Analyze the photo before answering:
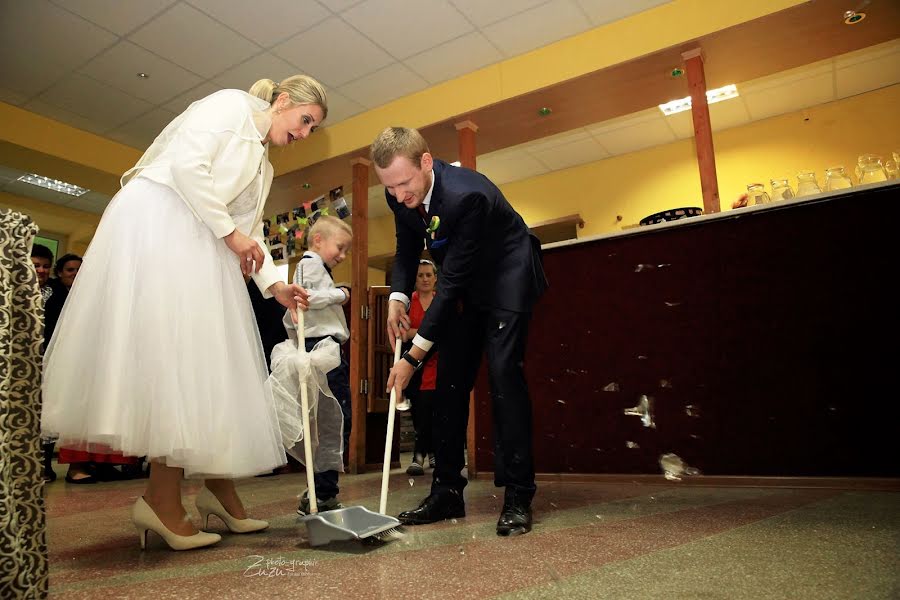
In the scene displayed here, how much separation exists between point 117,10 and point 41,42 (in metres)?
0.80

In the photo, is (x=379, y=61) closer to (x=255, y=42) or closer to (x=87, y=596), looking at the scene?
(x=255, y=42)

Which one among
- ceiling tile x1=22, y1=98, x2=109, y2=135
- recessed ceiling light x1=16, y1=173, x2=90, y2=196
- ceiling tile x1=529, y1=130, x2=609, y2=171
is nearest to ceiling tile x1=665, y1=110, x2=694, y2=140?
ceiling tile x1=529, y1=130, x2=609, y2=171

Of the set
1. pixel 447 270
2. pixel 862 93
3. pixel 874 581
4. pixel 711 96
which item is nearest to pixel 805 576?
pixel 874 581

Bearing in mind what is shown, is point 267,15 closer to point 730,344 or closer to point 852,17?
point 730,344

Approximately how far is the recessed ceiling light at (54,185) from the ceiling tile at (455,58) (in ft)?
15.2

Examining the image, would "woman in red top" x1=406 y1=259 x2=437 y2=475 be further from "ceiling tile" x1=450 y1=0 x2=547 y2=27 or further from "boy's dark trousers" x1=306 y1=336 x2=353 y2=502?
"ceiling tile" x1=450 y1=0 x2=547 y2=27

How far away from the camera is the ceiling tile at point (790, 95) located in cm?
474

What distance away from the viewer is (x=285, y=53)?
4027 millimetres

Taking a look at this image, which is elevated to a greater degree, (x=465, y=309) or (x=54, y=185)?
(x=54, y=185)

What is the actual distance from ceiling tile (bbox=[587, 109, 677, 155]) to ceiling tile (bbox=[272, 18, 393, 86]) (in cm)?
224

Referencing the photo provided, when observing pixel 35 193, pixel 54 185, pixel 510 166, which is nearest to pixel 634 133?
pixel 510 166

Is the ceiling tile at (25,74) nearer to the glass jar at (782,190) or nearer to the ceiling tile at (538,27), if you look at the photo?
the ceiling tile at (538,27)

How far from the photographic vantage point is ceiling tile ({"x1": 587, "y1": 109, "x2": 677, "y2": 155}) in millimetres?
5195

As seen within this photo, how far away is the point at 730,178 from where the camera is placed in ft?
17.6
